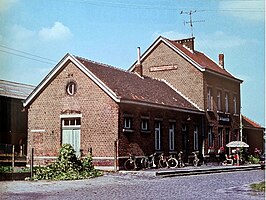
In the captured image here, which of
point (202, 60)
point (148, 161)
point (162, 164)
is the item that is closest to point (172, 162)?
point (162, 164)

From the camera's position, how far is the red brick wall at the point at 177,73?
802 inches

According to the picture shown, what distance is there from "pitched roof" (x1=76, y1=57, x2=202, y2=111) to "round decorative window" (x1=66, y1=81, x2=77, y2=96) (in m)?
0.70

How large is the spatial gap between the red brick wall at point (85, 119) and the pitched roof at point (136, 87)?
1.41 ft

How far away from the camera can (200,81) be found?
20.3 meters

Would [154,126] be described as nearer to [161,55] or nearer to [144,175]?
[144,175]

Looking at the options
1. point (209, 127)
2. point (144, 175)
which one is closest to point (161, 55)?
point (209, 127)

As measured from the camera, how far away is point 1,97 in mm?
7883

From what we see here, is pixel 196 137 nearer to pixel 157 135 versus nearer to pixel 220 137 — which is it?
pixel 220 137

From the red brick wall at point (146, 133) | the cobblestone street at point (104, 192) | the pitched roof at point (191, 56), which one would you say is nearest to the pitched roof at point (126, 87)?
the red brick wall at point (146, 133)

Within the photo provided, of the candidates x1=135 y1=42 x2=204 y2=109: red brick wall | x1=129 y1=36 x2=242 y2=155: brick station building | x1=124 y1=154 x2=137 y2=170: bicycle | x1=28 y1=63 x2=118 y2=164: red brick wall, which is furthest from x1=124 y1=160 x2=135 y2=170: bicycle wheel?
x1=135 y1=42 x2=204 y2=109: red brick wall

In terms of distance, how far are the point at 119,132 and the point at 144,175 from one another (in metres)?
1.93

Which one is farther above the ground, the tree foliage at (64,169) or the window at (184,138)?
the window at (184,138)

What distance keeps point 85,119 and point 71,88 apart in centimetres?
100

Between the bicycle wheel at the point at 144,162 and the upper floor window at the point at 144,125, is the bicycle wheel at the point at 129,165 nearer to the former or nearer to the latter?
the bicycle wheel at the point at 144,162
